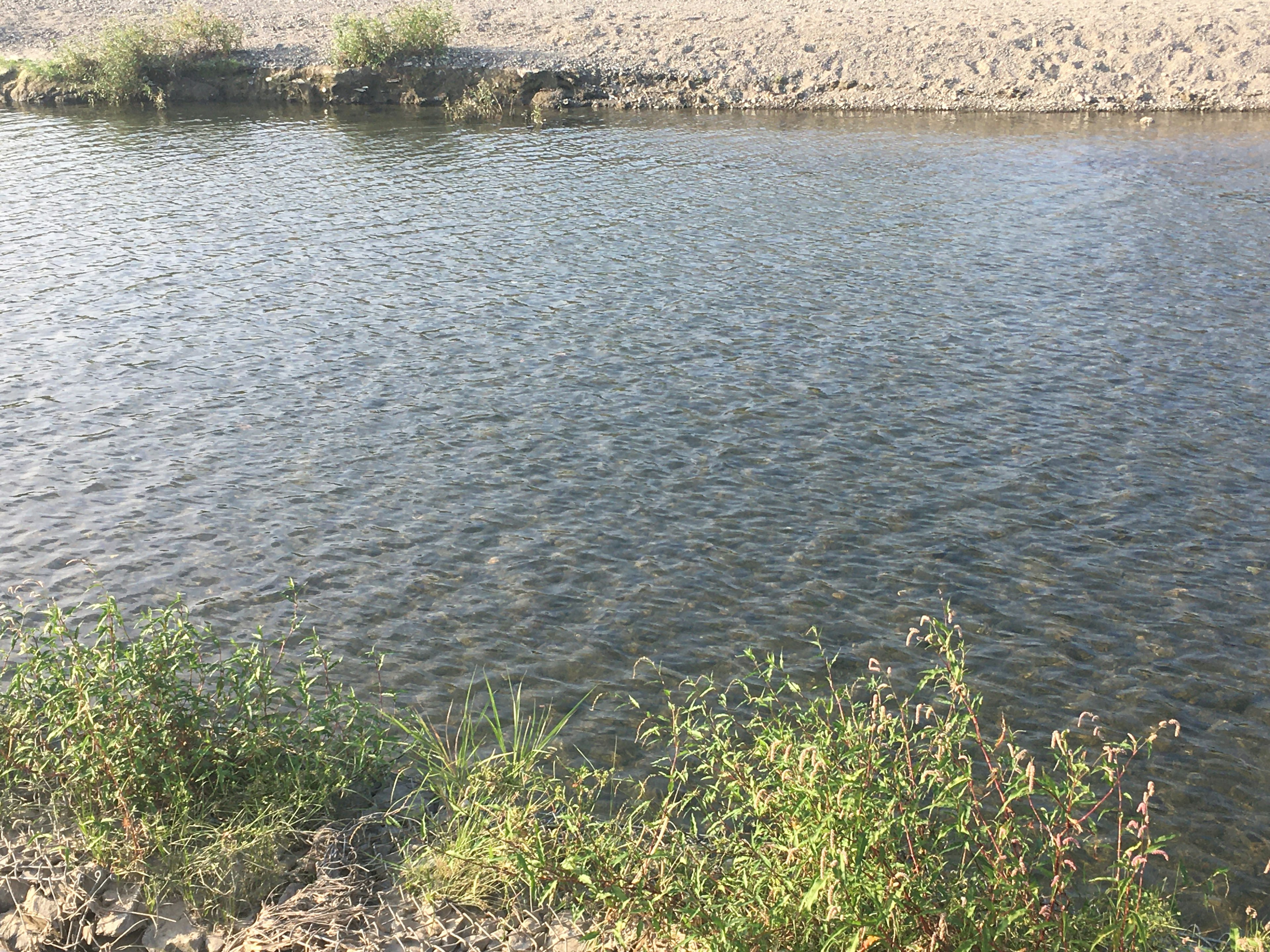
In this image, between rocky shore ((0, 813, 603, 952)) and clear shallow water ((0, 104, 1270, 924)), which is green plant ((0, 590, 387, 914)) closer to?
rocky shore ((0, 813, 603, 952))

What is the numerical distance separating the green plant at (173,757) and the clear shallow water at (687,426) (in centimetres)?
186

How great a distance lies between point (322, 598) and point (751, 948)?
700cm

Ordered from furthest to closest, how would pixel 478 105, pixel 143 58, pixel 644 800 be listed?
pixel 143 58
pixel 478 105
pixel 644 800

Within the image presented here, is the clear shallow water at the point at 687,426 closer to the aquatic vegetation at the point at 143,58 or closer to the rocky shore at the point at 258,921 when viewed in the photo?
the rocky shore at the point at 258,921

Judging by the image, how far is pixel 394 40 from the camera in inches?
1736

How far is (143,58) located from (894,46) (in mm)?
30075

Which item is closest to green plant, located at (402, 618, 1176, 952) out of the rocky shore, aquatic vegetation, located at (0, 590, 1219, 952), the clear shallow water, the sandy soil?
aquatic vegetation, located at (0, 590, 1219, 952)

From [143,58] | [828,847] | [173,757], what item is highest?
[143,58]

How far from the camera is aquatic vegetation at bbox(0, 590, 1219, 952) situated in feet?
19.1

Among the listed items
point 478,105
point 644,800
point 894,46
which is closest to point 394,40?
point 478,105

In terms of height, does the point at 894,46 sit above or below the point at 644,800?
above

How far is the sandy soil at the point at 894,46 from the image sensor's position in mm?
39500

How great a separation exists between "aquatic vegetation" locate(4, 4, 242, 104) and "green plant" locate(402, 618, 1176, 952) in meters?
43.7

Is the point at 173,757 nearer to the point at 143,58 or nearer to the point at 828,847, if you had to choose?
the point at 828,847
